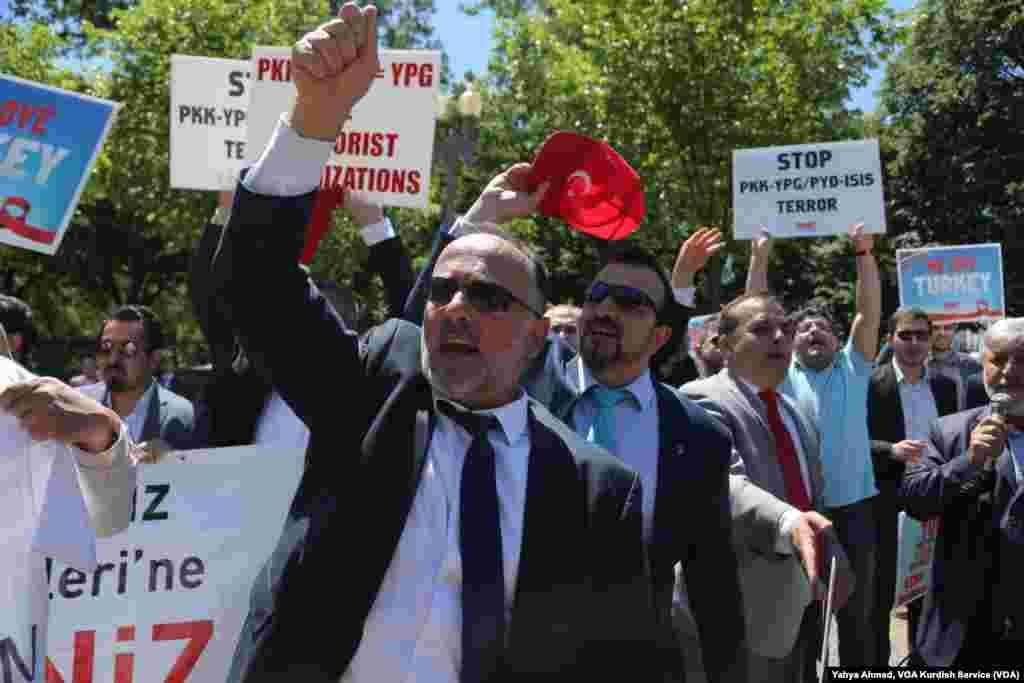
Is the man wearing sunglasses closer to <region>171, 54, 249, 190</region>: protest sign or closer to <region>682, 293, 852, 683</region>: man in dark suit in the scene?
<region>682, 293, 852, 683</region>: man in dark suit

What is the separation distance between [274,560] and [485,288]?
0.65 metres

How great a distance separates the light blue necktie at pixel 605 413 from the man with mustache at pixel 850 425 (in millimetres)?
2343

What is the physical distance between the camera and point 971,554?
4.36m

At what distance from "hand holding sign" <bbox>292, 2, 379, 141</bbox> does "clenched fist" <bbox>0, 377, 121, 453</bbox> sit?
701 mm

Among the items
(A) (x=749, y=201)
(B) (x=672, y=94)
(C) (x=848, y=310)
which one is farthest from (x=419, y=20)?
(A) (x=749, y=201)

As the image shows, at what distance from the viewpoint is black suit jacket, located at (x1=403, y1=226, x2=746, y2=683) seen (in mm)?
3078

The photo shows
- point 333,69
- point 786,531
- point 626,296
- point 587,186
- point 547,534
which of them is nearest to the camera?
point 333,69

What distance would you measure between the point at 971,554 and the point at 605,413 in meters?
1.76

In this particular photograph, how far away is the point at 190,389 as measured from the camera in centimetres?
1778

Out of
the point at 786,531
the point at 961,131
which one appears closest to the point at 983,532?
the point at 786,531

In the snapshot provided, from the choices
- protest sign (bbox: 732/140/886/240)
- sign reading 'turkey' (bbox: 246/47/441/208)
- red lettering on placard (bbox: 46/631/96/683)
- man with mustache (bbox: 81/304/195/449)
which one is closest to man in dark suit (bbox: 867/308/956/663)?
protest sign (bbox: 732/140/886/240)

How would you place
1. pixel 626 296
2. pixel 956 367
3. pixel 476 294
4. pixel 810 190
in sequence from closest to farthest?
1. pixel 476 294
2. pixel 626 296
3. pixel 956 367
4. pixel 810 190

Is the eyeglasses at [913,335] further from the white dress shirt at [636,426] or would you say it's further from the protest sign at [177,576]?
the protest sign at [177,576]

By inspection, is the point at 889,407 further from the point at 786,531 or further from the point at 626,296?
the point at 786,531
